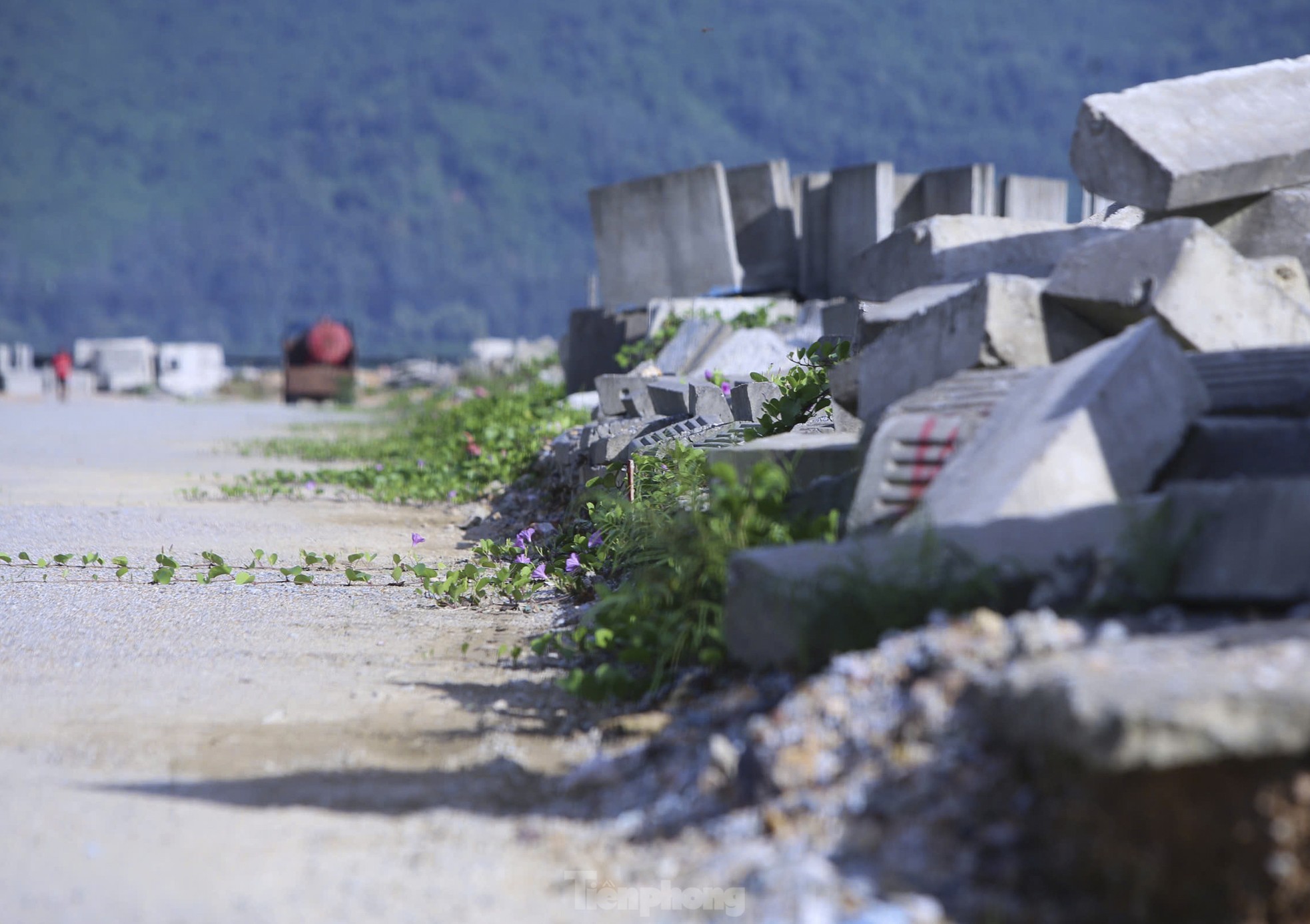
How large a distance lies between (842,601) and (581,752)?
2.43 feet

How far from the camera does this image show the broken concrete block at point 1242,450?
306cm

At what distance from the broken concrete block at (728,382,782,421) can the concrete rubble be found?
398mm

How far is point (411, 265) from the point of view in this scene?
140750 mm

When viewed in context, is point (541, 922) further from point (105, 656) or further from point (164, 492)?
point (164, 492)

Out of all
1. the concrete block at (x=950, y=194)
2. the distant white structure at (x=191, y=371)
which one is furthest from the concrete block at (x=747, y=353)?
the distant white structure at (x=191, y=371)

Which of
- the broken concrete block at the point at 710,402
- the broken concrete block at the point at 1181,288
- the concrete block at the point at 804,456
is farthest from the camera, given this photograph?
the broken concrete block at the point at 710,402

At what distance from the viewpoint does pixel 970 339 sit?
12.6 ft

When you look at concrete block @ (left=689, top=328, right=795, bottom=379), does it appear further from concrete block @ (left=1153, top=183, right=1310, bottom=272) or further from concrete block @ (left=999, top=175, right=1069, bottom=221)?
concrete block @ (left=999, top=175, right=1069, bottom=221)

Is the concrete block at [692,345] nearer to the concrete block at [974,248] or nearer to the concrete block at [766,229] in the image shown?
the concrete block at [766,229]

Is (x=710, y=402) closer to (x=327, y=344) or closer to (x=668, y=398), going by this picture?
(x=668, y=398)

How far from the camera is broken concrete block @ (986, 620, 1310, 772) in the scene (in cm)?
187

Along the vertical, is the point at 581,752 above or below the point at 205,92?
below

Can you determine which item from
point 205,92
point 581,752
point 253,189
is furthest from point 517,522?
point 205,92

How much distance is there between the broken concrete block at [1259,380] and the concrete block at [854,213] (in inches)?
277
